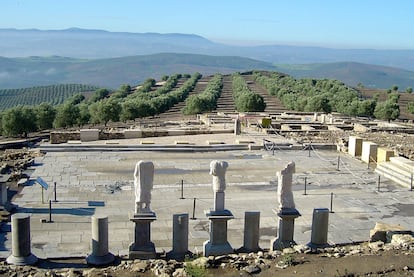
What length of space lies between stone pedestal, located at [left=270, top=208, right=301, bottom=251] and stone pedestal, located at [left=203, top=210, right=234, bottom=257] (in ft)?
4.32

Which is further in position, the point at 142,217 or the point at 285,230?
the point at 285,230

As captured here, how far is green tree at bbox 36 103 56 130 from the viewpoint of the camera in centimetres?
7231

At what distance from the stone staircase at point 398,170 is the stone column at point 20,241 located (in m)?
16.2

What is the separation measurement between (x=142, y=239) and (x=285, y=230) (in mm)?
3900

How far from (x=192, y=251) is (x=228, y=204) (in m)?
4.80

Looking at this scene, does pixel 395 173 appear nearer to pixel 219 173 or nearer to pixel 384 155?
pixel 384 155

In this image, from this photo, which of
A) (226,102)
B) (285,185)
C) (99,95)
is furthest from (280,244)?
(99,95)

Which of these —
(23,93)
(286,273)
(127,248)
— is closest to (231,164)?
(127,248)

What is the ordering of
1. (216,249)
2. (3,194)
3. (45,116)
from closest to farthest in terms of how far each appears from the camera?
(216,249) < (3,194) < (45,116)

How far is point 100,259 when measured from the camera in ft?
43.3

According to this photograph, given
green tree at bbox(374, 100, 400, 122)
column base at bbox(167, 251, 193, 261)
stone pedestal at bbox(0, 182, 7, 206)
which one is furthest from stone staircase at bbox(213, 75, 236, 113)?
column base at bbox(167, 251, 193, 261)

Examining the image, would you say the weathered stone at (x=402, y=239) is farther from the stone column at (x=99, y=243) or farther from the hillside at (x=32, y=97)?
the hillside at (x=32, y=97)

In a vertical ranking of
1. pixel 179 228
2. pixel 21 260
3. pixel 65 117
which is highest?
pixel 179 228

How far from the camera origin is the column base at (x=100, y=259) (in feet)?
43.1
